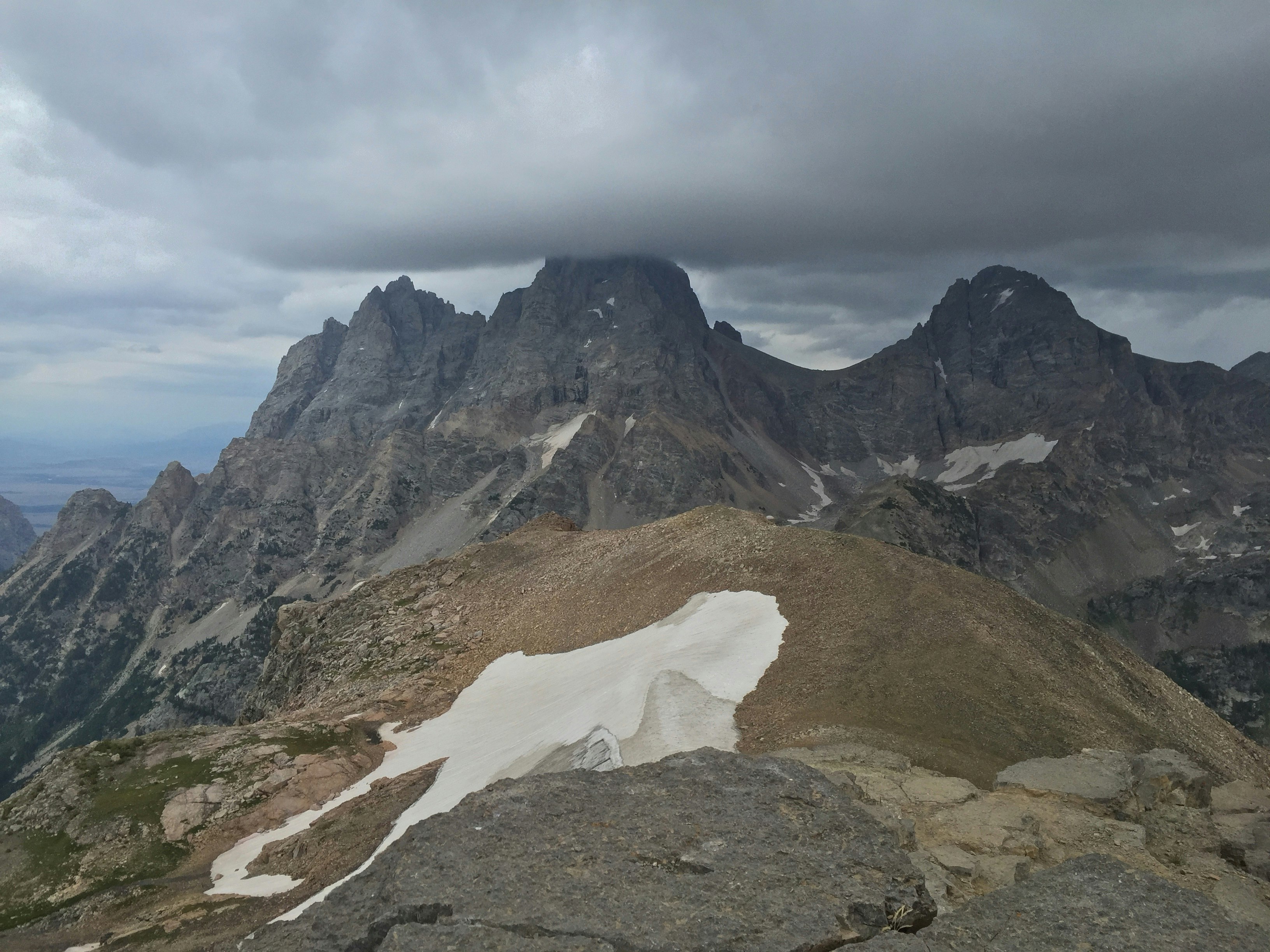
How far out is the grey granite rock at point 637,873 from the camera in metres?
9.63

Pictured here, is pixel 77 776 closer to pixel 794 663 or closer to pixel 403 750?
pixel 403 750

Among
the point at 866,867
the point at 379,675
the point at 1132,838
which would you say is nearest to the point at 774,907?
the point at 866,867

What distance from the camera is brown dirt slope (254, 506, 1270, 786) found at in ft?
82.8

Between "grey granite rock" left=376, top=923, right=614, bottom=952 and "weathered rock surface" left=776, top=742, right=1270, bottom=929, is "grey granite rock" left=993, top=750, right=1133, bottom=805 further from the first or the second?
"grey granite rock" left=376, top=923, right=614, bottom=952

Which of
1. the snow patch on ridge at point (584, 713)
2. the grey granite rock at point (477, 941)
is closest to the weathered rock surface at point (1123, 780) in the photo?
the snow patch on ridge at point (584, 713)

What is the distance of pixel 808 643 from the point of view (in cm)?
3120

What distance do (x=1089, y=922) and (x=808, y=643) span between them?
21781mm

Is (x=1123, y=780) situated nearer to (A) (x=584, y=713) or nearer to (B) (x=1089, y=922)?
(B) (x=1089, y=922)

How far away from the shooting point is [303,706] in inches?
1745

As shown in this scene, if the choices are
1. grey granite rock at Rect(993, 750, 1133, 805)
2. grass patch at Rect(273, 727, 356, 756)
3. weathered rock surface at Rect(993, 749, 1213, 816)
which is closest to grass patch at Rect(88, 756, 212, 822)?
grass patch at Rect(273, 727, 356, 756)

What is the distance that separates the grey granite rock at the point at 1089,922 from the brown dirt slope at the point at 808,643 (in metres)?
11.7

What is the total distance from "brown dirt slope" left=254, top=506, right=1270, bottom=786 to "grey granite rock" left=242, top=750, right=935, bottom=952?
1097 cm

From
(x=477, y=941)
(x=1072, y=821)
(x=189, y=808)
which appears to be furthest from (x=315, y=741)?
(x=1072, y=821)

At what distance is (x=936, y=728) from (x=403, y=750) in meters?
23.6
